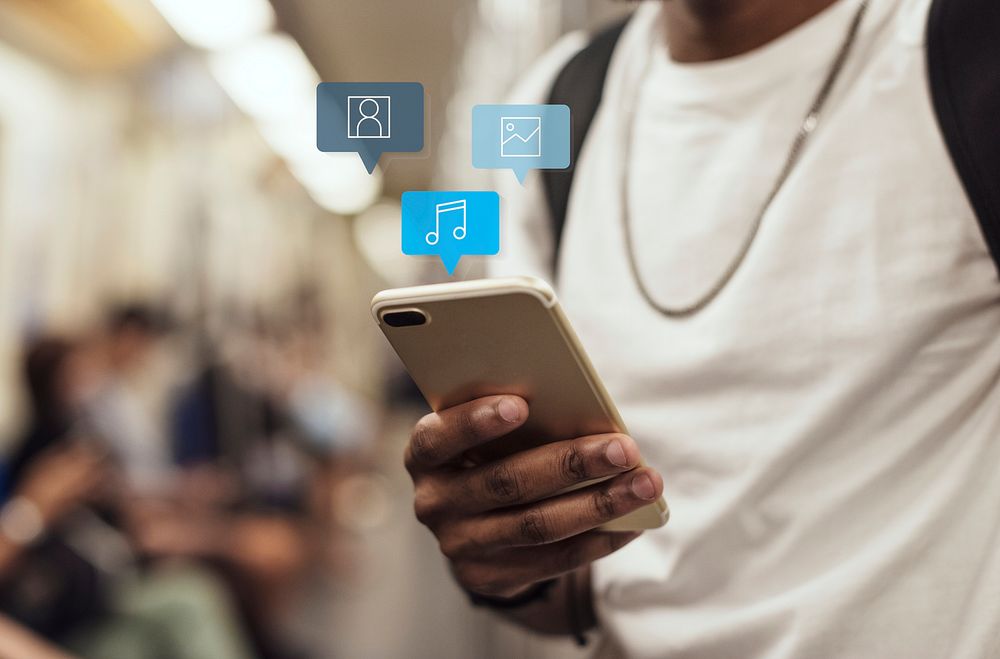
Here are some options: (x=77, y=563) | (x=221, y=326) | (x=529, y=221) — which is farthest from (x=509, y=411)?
(x=221, y=326)

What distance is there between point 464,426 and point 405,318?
0.06 metres

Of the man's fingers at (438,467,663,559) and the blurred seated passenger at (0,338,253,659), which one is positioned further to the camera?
the blurred seated passenger at (0,338,253,659)

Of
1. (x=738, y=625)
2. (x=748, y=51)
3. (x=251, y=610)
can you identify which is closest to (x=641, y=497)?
(x=738, y=625)

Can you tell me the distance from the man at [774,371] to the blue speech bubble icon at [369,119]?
0.12 meters

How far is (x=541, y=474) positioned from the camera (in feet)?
1.28

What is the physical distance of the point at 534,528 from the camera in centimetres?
41

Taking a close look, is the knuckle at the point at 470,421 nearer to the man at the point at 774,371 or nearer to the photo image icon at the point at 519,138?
the man at the point at 774,371

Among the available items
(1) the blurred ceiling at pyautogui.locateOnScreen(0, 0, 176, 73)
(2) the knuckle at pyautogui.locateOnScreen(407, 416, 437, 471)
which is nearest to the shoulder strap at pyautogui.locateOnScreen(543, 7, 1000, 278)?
(2) the knuckle at pyautogui.locateOnScreen(407, 416, 437, 471)

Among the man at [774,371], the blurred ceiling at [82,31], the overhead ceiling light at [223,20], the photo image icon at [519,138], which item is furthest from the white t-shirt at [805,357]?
the blurred ceiling at [82,31]

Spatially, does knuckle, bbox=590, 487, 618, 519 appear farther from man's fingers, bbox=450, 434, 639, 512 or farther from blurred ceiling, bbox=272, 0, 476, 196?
blurred ceiling, bbox=272, 0, 476, 196

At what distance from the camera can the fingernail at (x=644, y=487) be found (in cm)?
37

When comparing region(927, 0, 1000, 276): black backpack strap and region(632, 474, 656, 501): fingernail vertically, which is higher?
region(927, 0, 1000, 276): black backpack strap

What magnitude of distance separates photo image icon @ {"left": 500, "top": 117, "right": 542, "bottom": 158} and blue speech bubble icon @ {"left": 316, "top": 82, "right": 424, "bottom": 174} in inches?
1.8

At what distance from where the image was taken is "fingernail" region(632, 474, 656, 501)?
37cm
